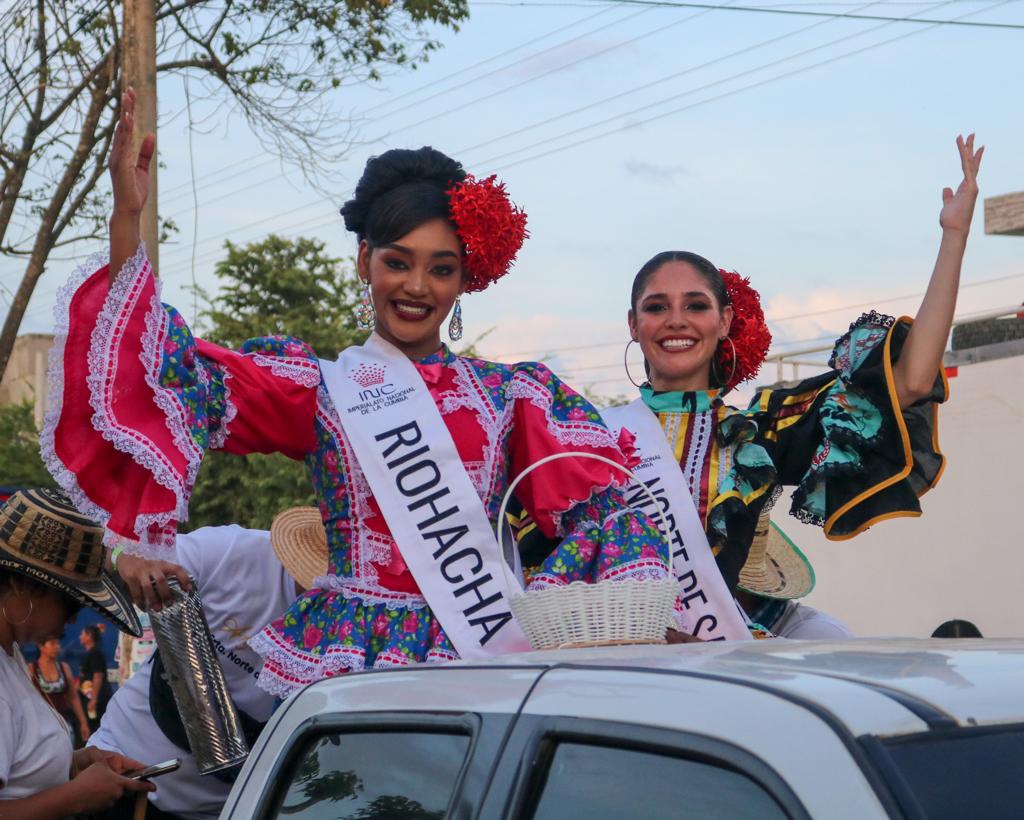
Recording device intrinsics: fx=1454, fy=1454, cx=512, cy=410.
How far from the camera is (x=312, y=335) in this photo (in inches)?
844

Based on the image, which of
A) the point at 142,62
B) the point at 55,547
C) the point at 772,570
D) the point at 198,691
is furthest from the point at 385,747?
the point at 142,62

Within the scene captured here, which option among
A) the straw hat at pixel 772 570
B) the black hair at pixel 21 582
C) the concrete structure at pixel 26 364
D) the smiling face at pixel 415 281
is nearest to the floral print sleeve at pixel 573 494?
the smiling face at pixel 415 281

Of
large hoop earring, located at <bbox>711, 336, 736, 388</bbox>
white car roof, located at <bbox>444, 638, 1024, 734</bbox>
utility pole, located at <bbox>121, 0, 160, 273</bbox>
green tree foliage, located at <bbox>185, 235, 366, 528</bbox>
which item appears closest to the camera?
white car roof, located at <bbox>444, 638, 1024, 734</bbox>

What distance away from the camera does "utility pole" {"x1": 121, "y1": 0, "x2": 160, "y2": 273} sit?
8586 millimetres

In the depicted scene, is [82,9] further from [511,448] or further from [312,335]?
[312,335]

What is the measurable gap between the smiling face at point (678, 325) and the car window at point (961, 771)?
2321mm

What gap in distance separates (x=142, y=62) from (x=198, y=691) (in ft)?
21.1

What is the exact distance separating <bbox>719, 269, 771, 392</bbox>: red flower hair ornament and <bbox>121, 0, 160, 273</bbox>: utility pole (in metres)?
5.08

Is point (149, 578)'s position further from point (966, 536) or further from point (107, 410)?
point (966, 536)

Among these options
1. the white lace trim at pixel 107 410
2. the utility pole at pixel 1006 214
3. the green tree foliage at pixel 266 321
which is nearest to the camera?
the white lace trim at pixel 107 410

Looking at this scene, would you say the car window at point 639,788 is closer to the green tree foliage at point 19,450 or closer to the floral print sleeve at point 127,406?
the floral print sleeve at point 127,406

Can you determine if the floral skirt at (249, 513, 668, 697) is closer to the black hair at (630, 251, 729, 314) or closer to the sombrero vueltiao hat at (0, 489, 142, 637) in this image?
the sombrero vueltiao hat at (0, 489, 142, 637)

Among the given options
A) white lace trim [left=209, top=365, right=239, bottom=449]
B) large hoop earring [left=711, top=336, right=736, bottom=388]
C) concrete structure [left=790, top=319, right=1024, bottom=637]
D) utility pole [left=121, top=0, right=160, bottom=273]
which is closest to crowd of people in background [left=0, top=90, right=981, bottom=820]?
white lace trim [left=209, top=365, right=239, bottom=449]

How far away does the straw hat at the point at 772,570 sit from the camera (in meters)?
3.85
